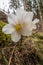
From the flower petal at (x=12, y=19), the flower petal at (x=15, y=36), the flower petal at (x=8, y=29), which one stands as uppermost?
the flower petal at (x=12, y=19)

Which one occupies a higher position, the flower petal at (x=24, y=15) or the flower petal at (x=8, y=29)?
the flower petal at (x=24, y=15)

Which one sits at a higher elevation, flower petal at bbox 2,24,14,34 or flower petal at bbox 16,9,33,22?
flower petal at bbox 16,9,33,22

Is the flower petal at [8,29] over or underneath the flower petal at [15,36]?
over

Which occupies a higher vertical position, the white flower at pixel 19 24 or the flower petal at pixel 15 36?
the white flower at pixel 19 24

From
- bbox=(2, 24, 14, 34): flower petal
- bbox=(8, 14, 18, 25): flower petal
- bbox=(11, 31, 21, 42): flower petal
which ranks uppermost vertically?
bbox=(8, 14, 18, 25): flower petal

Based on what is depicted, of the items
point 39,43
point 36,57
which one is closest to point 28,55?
point 36,57

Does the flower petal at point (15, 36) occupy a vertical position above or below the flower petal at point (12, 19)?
below

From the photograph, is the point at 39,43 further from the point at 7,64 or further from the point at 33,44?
→ the point at 7,64

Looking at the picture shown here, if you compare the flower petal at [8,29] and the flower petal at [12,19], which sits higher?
the flower petal at [12,19]
